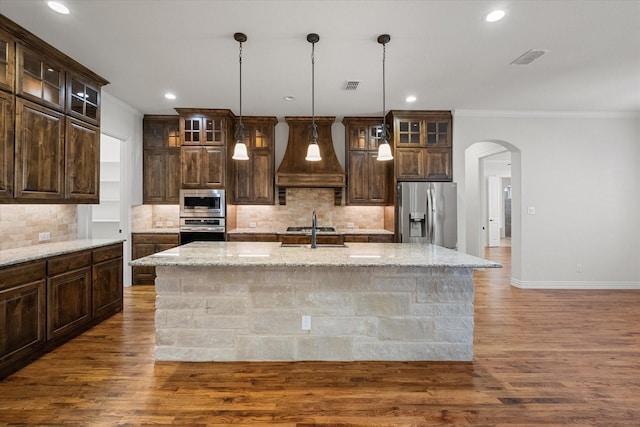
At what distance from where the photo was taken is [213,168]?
5219 mm

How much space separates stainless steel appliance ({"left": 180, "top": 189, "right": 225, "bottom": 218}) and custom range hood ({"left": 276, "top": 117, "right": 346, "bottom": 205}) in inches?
37.4

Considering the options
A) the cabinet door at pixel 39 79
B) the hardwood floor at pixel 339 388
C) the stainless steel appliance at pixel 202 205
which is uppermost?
the cabinet door at pixel 39 79

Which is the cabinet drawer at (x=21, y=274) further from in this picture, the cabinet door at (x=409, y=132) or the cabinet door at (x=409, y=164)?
the cabinet door at (x=409, y=132)

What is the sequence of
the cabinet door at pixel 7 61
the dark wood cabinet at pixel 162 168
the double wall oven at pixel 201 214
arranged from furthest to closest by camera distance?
the dark wood cabinet at pixel 162 168 → the double wall oven at pixel 201 214 → the cabinet door at pixel 7 61

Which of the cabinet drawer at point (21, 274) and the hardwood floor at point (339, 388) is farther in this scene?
the cabinet drawer at point (21, 274)

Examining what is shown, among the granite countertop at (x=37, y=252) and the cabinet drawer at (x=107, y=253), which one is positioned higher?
the granite countertop at (x=37, y=252)

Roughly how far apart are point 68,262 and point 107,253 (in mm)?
624

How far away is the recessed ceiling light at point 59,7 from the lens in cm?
248

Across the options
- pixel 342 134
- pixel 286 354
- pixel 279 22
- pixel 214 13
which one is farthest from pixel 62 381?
pixel 342 134

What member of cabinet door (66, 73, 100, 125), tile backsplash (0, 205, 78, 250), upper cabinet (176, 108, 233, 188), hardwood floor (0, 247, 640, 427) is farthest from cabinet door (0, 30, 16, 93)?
upper cabinet (176, 108, 233, 188)

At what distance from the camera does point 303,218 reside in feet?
19.3

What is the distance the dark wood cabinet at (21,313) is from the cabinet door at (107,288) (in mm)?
720

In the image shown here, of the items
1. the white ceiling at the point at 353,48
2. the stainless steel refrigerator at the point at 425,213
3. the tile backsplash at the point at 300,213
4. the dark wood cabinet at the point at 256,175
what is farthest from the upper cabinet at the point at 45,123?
the stainless steel refrigerator at the point at 425,213

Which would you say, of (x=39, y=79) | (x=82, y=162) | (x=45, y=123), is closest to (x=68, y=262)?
(x=82, y=162)
